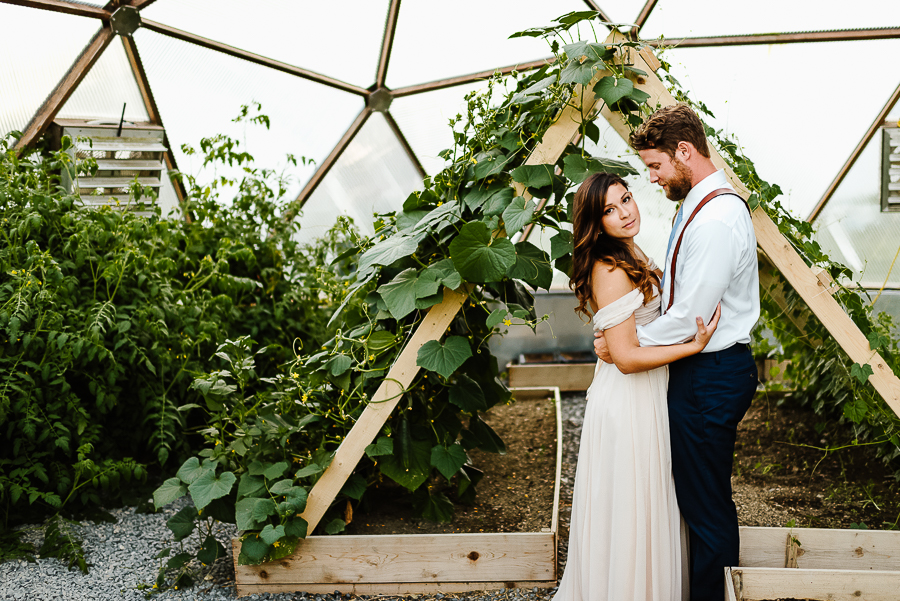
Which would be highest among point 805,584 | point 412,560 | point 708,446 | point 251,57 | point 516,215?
point 251,57

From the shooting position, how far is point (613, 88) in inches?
105

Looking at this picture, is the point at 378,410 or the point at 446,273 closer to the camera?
the point at 446,273

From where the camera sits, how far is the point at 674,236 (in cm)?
245

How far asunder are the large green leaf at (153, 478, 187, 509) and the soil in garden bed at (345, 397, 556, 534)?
905 millimetres

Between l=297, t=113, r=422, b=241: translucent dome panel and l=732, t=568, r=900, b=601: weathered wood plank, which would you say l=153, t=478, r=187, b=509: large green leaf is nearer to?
l=732, t=568, r=900, b=601: weathered wood plank

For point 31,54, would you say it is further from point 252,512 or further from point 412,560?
point 412,560

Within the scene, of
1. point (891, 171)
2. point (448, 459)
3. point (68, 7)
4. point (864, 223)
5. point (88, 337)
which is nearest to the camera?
point (448, 459)

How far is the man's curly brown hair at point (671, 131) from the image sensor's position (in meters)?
2.33

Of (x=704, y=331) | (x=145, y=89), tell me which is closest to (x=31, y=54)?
(x=145, y=89)

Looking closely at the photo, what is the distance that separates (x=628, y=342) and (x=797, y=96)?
421 centimetres

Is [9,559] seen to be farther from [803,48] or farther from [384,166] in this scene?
[803,48]

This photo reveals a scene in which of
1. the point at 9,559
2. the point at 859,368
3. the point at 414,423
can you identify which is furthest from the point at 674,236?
the point at 9,559

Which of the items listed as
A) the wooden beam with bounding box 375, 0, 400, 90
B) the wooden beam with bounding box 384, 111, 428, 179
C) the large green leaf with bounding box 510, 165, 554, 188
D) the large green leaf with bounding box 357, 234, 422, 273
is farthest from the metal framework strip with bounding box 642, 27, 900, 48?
the large green leaf with bounding box 357, 234, 422, 273

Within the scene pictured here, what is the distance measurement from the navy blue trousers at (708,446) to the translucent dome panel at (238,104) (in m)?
4.28
